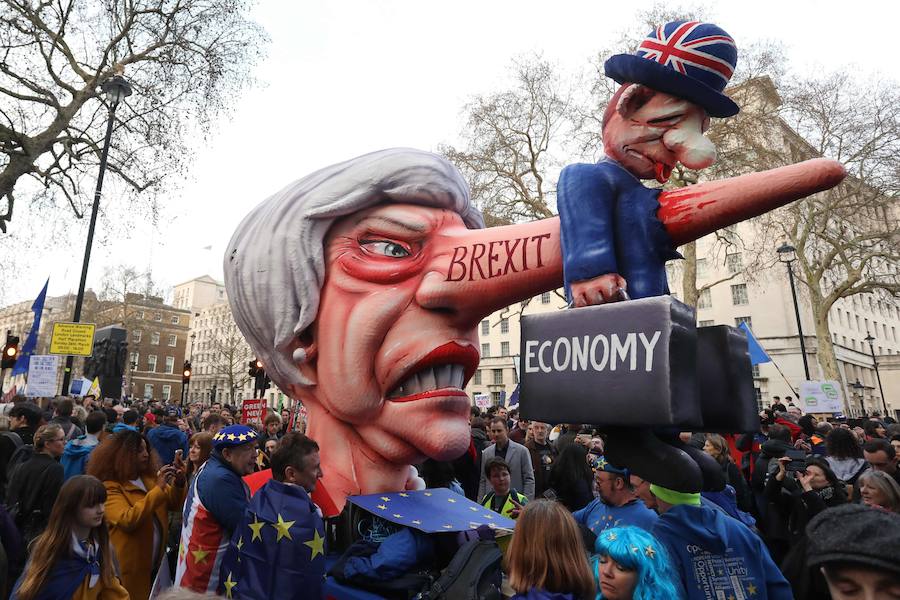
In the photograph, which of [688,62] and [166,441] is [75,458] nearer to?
[166,441]

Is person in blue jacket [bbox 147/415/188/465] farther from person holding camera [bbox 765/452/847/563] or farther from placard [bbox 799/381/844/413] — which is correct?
placard [bbox 799/381/844/413]

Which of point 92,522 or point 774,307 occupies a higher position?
point 774,307

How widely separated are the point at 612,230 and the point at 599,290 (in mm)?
271

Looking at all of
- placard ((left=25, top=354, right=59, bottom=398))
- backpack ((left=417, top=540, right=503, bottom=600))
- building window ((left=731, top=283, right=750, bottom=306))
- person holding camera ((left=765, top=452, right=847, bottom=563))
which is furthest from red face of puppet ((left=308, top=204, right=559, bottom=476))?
building window ((left=731, top=283, right=750, bottom=306))

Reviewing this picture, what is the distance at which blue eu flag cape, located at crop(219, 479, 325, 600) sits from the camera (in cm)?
251

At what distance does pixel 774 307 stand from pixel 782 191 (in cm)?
3620

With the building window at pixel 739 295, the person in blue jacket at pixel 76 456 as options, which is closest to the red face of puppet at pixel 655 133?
the person in blue jacket at pixel 76 456

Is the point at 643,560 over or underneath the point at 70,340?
underneath

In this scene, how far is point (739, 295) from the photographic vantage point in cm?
3491

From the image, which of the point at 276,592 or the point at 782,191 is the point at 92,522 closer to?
the point at 276,592

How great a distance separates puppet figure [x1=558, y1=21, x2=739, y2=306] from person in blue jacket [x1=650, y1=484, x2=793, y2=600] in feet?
2.66

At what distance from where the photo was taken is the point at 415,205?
126 inches

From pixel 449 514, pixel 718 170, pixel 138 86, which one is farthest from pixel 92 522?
pixel 718 170

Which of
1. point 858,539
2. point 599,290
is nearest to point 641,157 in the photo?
point 599,290
